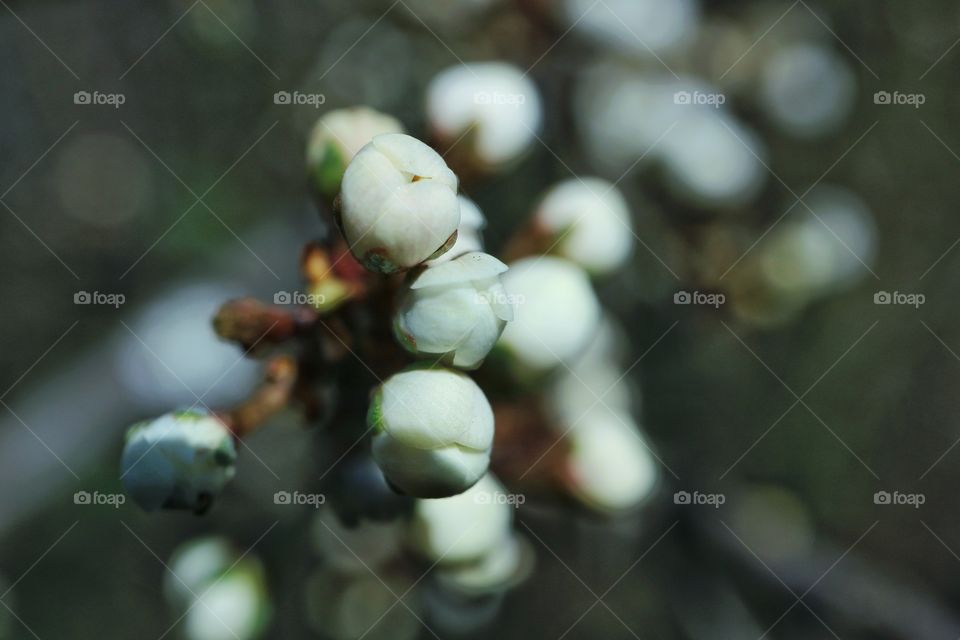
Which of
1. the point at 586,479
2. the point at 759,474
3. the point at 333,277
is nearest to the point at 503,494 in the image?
the point at 586,479

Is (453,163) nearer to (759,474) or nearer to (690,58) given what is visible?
(690,58)

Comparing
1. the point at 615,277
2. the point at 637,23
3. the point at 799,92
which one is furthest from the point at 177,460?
the point at 799,92

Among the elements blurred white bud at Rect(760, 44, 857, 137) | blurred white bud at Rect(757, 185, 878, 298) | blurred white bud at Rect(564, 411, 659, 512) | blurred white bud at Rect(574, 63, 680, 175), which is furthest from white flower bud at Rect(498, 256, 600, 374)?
blurred white bud at Rect(760, 44, 857, 137)

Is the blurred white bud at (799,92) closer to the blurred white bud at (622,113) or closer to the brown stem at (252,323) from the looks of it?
the blurred white bud at (622,113)

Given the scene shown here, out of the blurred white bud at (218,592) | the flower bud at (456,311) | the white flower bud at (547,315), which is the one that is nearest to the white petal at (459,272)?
the flower bud at (456,311)

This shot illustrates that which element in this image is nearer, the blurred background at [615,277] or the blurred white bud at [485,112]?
the blurred white bud at [485,112]
